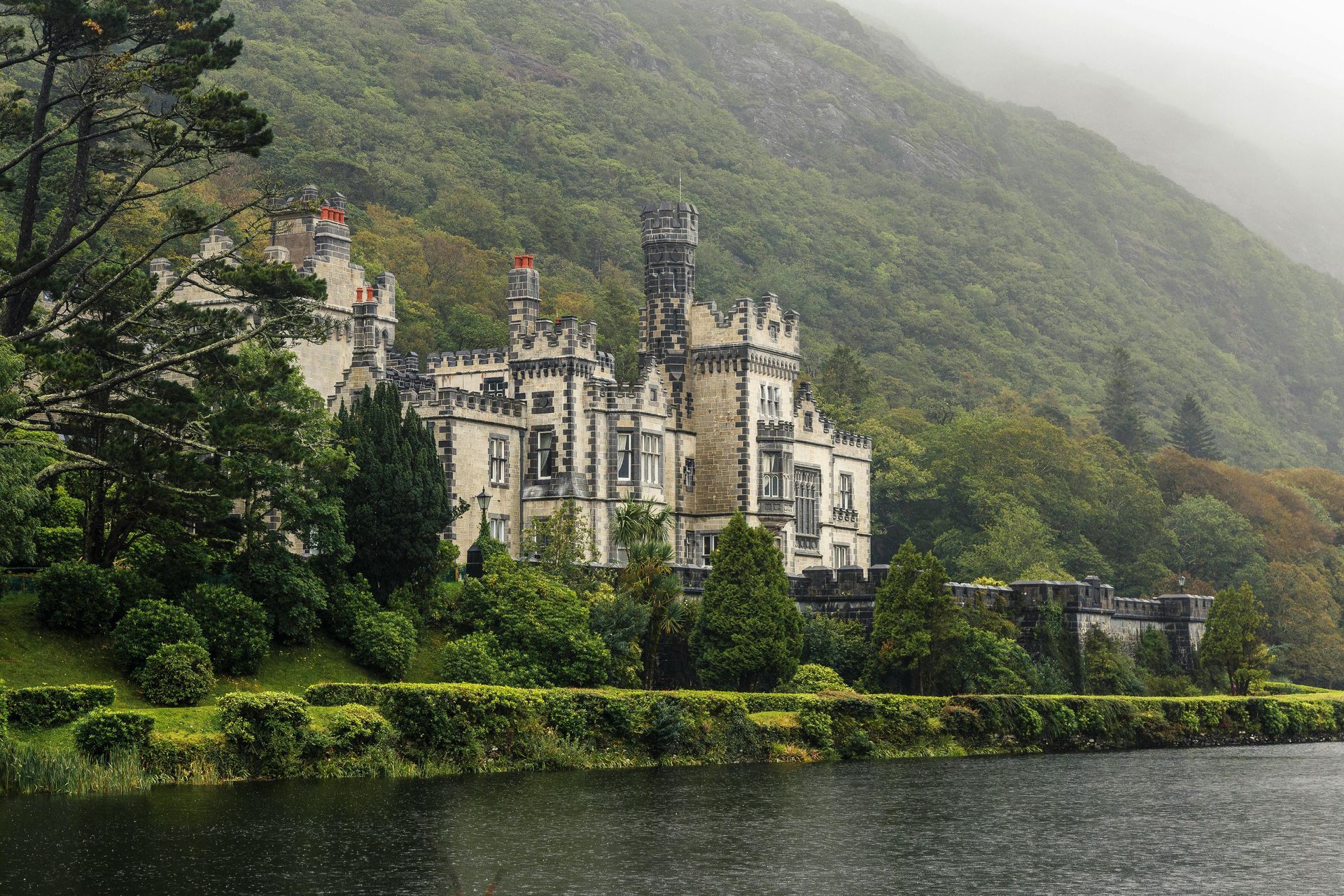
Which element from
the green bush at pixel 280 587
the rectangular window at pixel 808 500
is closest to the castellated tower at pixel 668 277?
the rectangular window at pixel 808 500

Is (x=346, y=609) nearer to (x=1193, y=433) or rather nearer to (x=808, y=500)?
(x=808, y=500)

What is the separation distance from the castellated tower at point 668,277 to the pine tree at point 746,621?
1414cm

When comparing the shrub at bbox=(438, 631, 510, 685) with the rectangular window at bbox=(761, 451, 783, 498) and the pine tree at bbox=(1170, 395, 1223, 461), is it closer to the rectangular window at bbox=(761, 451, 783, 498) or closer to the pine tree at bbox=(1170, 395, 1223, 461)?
the rectangular window at bbox=(761, 451, 783, 498)

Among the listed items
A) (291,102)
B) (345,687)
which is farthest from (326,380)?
(291,102)

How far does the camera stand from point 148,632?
1950 inches

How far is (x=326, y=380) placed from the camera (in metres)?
69.4

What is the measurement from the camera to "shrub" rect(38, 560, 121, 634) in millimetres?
50156

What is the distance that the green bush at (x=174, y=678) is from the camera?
47906 millimetres

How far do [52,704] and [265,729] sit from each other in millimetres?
5152

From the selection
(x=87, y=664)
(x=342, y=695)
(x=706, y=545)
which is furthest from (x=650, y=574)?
(x=87, y=664)

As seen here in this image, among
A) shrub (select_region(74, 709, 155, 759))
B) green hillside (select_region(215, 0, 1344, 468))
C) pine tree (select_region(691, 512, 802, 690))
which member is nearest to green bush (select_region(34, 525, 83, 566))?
shrub (select_region(74, 709, 155, 759))

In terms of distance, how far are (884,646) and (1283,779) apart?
1760 centimetres

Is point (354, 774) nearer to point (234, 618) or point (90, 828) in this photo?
point (234, 618)

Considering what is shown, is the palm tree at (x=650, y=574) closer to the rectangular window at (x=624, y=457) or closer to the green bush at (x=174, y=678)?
the rectangular window at (x=624, y=457)
